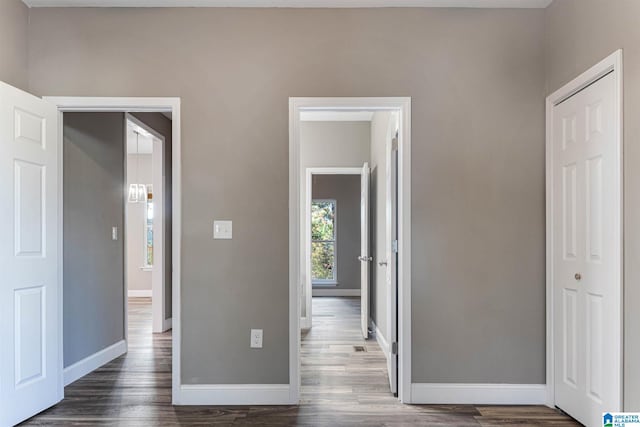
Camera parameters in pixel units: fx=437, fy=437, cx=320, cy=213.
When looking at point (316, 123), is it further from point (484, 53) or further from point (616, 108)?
point (616, 108)

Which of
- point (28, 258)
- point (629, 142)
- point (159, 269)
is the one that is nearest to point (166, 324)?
point (159, 269)

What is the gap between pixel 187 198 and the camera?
114 inches

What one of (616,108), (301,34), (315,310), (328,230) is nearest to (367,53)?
(301,34)

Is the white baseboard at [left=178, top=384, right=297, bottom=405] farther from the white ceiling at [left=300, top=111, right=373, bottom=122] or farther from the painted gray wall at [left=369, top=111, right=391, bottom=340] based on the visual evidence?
the white ceiling at [left=300, top=111, right=373, bottom=122]

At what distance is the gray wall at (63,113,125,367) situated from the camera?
336 centimetres

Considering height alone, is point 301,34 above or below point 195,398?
above

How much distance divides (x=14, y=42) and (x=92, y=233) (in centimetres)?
153

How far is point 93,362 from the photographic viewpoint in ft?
11.8

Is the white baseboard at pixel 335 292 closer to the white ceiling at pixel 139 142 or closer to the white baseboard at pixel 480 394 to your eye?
the white ceiling at pixel 139 142

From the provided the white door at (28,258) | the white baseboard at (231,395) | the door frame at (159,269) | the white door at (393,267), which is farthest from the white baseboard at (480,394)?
the door frame at (159,269)

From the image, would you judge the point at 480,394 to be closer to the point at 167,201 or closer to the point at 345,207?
the point at 167,201

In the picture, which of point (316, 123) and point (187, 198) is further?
point (316, 123)

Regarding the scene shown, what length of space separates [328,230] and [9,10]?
652cm

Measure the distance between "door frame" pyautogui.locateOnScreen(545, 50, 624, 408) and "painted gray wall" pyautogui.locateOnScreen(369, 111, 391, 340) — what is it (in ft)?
4.79
